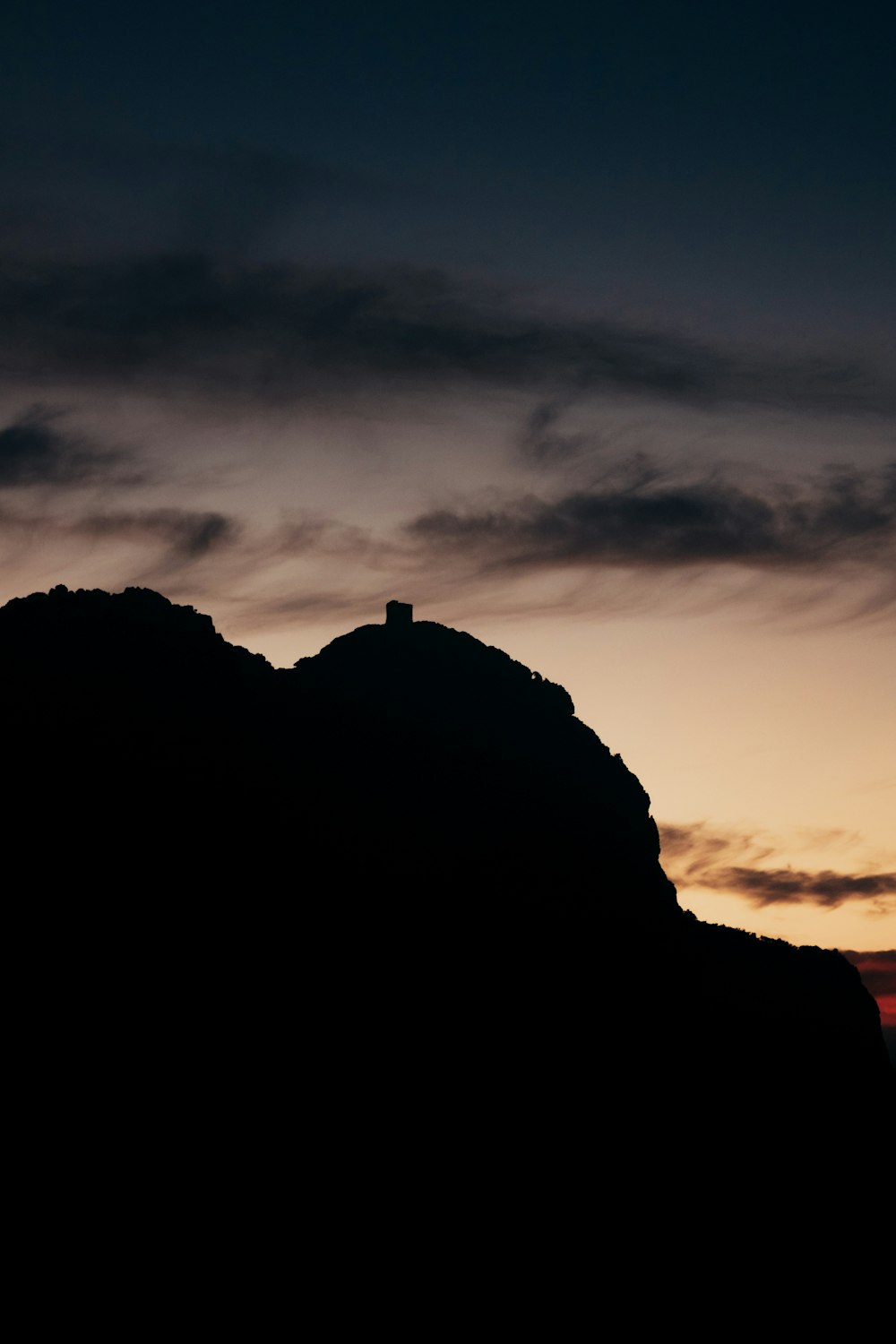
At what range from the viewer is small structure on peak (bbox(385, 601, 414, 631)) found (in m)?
114

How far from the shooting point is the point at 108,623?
89625 millimetres

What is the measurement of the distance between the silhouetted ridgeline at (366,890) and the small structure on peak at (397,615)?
35cm

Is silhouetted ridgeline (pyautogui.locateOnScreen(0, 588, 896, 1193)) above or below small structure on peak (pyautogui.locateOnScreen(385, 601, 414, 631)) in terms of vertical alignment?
below

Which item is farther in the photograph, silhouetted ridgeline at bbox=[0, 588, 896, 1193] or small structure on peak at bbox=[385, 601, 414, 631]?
small structure on peak at bbox=[385, 601, 414, 631]

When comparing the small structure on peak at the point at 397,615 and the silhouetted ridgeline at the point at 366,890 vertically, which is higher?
the small structure on peak at the point at 397,615

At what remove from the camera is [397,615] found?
114 meters

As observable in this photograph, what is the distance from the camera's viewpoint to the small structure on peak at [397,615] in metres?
114

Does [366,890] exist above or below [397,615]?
below

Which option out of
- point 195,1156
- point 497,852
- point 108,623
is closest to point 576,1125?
point 497,852

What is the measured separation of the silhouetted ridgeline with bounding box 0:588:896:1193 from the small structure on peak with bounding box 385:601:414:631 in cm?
35

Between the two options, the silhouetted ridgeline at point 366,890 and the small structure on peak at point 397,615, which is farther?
the small structure on peak at point 397,615

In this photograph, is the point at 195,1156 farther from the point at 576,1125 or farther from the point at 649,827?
the point at 649,827

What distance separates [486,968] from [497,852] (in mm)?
10310

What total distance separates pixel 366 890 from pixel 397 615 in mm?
26739
